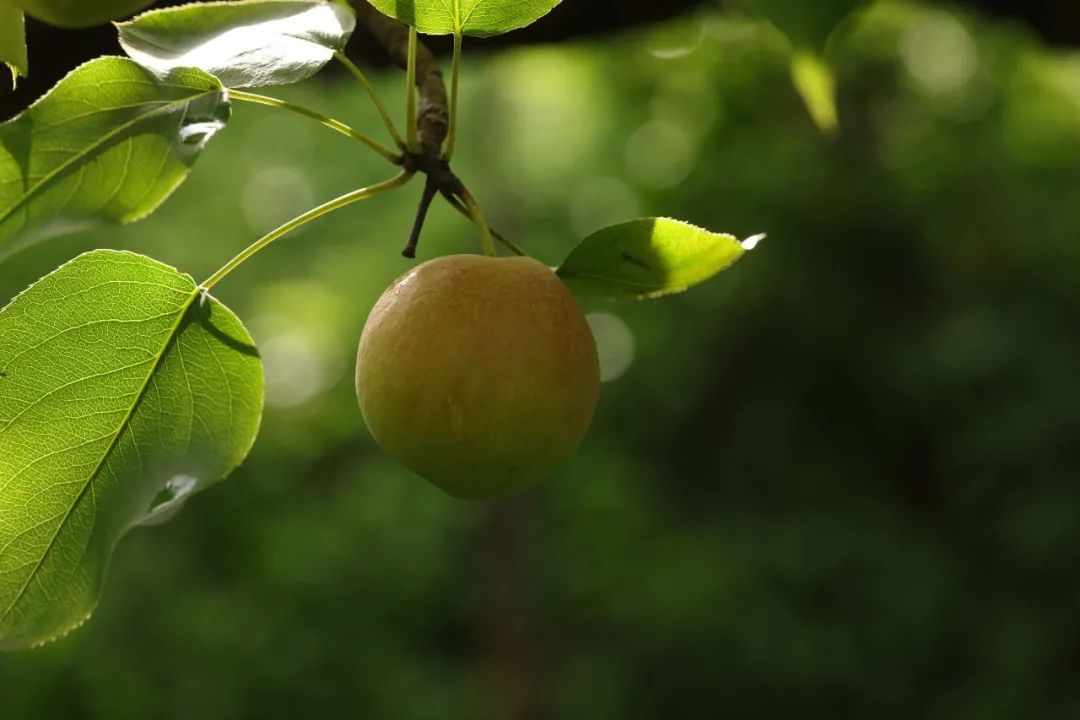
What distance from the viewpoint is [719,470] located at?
450cm

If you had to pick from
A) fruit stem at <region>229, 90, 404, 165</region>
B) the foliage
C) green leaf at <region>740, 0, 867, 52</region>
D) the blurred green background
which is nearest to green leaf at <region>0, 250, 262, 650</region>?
the foliage

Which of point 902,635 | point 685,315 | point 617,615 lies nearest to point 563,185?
point 685,315

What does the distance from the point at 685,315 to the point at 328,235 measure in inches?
67.2

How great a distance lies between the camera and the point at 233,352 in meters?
0.64

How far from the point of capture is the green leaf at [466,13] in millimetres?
588

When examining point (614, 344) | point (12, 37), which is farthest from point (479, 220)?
point (614, 344)

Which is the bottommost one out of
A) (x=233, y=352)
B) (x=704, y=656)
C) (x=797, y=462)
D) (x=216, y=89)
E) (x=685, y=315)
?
(x=704, y=656)

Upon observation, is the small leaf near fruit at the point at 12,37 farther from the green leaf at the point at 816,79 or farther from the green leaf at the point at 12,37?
the green leaf at the point at 816,79

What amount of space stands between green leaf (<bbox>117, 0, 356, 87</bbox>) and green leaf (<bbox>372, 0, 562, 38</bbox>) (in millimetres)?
36

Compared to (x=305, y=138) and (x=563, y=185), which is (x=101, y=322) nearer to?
(x=563, y=185)

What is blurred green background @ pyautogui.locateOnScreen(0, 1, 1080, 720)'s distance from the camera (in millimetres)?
3854

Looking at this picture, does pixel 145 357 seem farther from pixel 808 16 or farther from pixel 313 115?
pixel 808 16

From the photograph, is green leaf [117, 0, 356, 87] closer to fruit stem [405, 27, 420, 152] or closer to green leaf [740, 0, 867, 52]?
fruit stem [405, 27, 420, 152]

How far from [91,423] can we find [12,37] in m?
0.20
